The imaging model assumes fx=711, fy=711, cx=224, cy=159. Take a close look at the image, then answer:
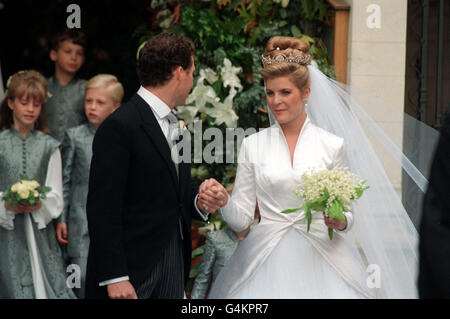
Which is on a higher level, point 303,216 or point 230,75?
point 230,75

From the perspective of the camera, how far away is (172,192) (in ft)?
11.1

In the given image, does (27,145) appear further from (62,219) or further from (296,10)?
(296,10)

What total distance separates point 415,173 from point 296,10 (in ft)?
7.46

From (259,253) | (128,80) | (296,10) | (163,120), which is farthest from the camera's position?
(128,80)

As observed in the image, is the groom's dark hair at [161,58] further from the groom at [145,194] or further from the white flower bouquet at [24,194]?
the white flower bouquet at [24,194]

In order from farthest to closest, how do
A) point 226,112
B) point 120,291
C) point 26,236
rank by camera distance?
point 226,112
point 26,236
point 120,291

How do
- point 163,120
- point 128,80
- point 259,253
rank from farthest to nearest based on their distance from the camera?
1. point 128,80
2. point 259,253
3. point 163,120

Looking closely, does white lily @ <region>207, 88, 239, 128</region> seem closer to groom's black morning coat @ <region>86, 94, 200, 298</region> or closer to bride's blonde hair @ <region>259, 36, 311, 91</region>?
bride's blonde hair @ <region>259, 36, 311, 91</region>

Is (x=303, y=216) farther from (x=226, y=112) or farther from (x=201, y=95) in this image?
(x=201, y=95)

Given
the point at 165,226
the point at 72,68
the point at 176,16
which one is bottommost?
the point at 165,226

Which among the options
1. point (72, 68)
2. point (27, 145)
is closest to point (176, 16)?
point (72, 68)

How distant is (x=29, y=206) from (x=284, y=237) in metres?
2.17

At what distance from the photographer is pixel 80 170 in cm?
548

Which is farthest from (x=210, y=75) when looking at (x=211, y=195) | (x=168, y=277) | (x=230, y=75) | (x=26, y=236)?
(x=168, y=277)
